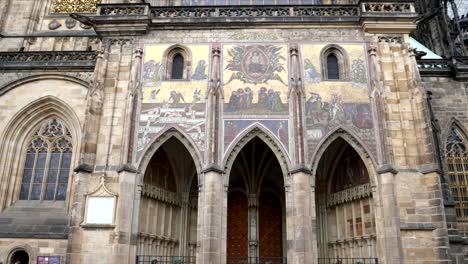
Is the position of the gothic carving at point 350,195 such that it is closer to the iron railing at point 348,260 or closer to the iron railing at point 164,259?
the iron railing at point 348,260

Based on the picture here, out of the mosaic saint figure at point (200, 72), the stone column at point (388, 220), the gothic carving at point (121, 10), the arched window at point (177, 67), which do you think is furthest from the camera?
the gothic carving at point (121, 10)

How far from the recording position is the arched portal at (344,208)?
12477 millimetres

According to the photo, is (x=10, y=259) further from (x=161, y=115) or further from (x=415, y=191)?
(x=415, y=191)

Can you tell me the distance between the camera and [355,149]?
12500 millimetres

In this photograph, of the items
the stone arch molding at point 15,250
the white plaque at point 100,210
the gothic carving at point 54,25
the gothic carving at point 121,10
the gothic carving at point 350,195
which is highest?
the gothic carving at point 54,25

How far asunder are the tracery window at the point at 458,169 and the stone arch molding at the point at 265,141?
7.27 metres

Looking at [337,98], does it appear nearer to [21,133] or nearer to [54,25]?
[21,133]

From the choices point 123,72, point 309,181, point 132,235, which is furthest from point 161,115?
point 309,181

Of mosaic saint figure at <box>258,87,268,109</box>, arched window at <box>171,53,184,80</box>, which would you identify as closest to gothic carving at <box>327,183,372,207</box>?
mosaic saint figure at <box>258,87,268,109</box>

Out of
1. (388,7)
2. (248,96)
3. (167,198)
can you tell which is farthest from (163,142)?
(388,7)

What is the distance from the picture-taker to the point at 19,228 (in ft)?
45.6

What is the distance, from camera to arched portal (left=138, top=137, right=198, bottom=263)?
1267cm

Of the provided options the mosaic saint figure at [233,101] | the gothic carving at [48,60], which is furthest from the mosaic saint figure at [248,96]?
the gothic carving at [48,60]

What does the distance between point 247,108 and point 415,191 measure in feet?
17.6
